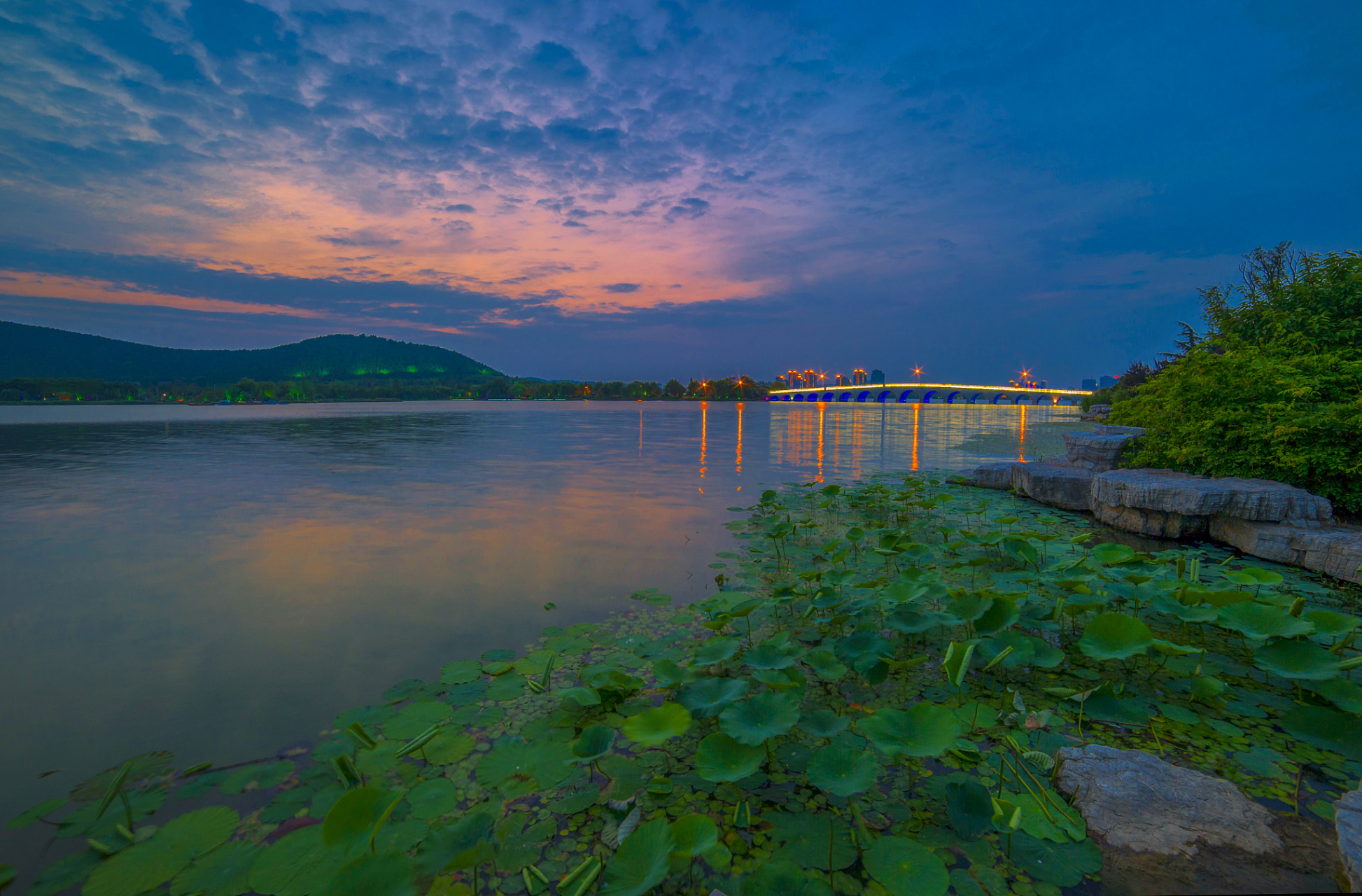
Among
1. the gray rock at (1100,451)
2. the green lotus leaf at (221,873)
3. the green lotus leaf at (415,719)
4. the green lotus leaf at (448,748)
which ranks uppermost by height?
the gray rock at (1100,451)

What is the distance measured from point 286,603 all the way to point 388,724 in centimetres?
277

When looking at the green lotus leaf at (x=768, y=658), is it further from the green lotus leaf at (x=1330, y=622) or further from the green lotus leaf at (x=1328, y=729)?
the green lotus leaf at (x=1330, y=622)

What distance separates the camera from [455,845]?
6.49ft

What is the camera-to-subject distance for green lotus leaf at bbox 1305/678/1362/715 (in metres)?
2.58

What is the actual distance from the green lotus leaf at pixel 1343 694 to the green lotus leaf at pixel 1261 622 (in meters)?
0.25

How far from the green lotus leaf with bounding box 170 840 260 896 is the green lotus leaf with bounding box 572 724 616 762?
1.22 meters

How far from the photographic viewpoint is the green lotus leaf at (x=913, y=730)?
2203 mm

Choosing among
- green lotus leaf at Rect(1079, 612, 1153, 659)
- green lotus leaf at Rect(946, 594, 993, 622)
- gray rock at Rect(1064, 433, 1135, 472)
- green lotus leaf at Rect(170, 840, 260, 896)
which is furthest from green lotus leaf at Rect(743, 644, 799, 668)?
gray rock at Rect(1064, 433, 1135, 472)

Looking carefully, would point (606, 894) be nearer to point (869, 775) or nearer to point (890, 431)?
point (869, 775)

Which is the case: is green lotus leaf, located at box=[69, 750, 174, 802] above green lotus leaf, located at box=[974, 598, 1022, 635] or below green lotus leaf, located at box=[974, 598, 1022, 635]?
below

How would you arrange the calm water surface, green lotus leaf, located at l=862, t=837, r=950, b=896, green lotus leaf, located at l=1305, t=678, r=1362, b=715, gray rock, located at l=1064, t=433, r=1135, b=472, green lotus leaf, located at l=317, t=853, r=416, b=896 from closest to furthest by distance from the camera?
1. green lotus leaf, located at l=317, t=853, r=416, b=896
2. green lotus leaf, located at l=862, t=837, r=950, b=896
3. green lotus leaf, located at l=1305, t=678, r=1362, b=715
4. the calm water surface
5. gray rock, located at l=1064, t=433, r=1135, b=472

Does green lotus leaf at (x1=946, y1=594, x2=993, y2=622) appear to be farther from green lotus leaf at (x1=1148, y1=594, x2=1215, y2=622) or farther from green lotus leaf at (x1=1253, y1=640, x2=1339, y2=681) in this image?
green lotus leaf at (x1=1253, y1=640, x2=1339, y2=681)

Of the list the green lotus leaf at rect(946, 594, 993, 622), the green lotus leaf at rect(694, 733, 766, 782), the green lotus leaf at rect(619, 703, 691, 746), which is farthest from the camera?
the green lotus leaf at rect(946, 594, 993, 622)

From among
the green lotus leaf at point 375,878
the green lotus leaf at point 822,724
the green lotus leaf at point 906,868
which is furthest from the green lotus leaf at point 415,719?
the green lotus leaf at point 906,868
